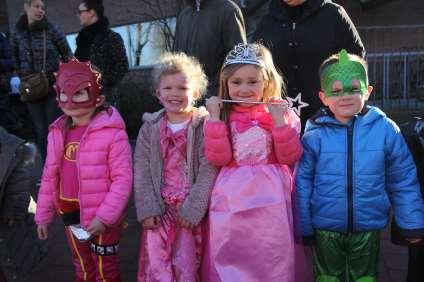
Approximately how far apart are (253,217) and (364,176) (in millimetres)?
586

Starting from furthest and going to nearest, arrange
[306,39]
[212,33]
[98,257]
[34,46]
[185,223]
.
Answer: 1. [34,46]
2. [212,33]
3. [306,39]
4. [98,257]
5. [185,223]

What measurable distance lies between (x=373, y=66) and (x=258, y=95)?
7905 mm

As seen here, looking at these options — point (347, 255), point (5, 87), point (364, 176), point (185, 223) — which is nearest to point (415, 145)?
point (364, 176)

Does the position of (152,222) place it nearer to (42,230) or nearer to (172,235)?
(172,235)

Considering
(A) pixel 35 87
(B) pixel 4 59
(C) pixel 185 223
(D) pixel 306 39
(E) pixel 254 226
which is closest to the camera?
(E) pixel 254 226

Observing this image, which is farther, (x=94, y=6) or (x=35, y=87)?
(x=35, y=87)

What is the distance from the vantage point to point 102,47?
4836mm

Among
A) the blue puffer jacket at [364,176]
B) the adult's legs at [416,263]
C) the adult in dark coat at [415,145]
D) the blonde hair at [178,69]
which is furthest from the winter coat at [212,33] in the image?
the adult's legs at [416,263]

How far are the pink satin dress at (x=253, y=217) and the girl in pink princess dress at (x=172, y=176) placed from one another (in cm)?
16

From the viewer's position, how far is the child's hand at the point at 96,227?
3.11m

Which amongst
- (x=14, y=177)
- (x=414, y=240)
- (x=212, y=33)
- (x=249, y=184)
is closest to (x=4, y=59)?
(x=212, y=33)

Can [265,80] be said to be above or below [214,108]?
above

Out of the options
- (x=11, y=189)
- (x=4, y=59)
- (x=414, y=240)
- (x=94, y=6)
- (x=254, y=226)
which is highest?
(x=94, y=6)

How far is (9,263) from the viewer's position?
3316mm
